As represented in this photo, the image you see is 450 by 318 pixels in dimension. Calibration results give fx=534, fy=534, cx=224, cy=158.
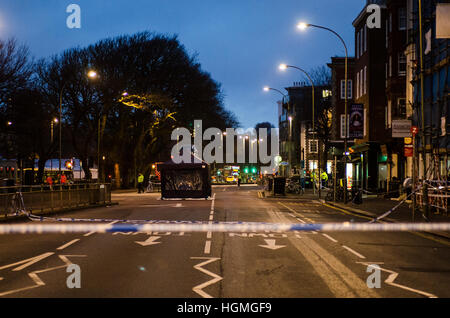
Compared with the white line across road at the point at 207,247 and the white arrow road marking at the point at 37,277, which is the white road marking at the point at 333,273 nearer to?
the white line across road at the point at 207,247

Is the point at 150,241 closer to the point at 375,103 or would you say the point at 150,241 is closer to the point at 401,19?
the point at 401,19

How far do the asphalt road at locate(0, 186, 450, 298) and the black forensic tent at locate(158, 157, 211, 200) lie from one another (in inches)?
852

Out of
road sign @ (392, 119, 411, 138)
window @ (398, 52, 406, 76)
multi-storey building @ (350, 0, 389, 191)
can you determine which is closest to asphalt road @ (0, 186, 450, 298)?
road sign @ (392, 119, 411, 138)

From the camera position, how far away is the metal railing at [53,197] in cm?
2015

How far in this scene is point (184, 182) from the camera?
36.9 metres

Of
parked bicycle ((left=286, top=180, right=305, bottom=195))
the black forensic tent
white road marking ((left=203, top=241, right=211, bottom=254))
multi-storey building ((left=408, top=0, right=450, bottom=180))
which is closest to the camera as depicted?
white road marking ((left=203, top=241, right=211, bottom=254))

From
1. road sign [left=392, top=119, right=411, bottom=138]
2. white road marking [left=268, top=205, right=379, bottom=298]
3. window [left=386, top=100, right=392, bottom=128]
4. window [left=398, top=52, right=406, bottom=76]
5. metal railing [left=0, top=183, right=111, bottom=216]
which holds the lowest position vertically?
white road marking [left=268, top=205, right=379, bottom=298]

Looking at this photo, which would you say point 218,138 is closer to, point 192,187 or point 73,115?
point 73,115

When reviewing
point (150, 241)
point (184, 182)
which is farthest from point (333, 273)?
point (184, 182)

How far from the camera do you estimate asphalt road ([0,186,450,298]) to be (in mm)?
7727

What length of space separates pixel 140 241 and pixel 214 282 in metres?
5.40

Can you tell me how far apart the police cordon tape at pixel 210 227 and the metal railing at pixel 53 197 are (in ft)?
7.40

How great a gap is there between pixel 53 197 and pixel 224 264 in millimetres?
15638

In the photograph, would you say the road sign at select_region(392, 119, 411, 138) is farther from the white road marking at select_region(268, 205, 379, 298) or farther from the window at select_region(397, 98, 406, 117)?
the window at select_region(397, 98, 406, 117)
